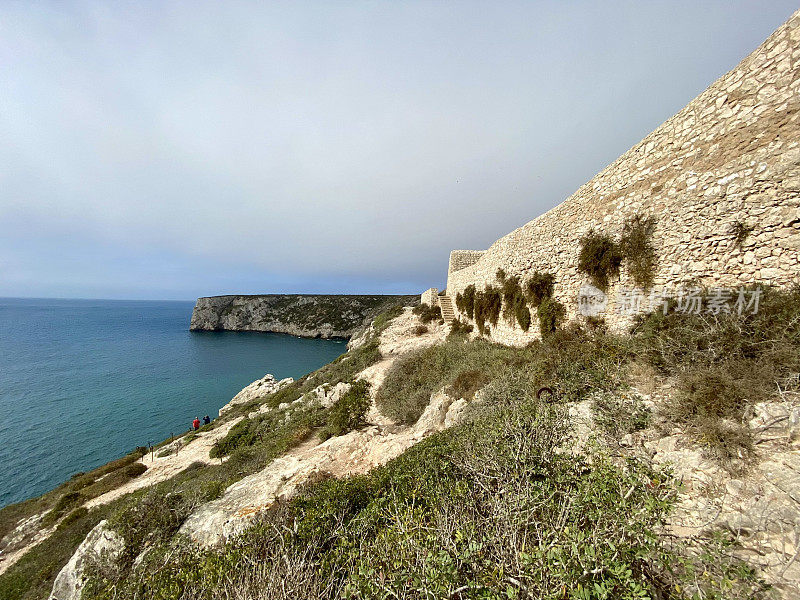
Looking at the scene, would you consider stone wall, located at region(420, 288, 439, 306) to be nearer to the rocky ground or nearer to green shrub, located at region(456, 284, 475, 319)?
green shrub, located at region(456, 284, 475, 319)

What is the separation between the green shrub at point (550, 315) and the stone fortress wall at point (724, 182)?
1.61 m

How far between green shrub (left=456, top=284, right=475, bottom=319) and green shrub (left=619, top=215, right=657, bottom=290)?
30.7ft

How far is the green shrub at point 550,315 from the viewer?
30.8 ft

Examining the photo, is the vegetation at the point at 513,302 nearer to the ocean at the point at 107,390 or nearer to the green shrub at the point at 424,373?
the green shrub at the point at 424,373

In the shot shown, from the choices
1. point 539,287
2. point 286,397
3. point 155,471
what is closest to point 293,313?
point 286,397

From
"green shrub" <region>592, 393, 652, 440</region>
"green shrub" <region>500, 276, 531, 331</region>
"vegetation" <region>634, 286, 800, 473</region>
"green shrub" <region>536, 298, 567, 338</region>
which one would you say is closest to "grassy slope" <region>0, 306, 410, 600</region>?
"green shrub" <region>592, 393, 652, 440</region>

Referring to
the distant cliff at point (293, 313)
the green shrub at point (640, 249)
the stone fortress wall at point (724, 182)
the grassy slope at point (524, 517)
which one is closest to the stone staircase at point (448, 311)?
the stone fortress wall at point (724, 182)

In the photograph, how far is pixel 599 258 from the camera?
8086 millimetres

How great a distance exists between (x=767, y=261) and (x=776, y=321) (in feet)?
4.72

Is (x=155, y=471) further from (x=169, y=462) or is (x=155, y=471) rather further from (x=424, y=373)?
(x=424, y=373)

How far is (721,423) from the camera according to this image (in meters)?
3.73

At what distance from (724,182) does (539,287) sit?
17.0ft

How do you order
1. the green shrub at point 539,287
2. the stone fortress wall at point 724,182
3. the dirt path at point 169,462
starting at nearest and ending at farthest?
the stone fortress wall at point 724,182
the green shrub at point 539,287
the dirt path at point 169,462

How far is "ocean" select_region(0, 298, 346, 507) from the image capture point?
21.2 m
